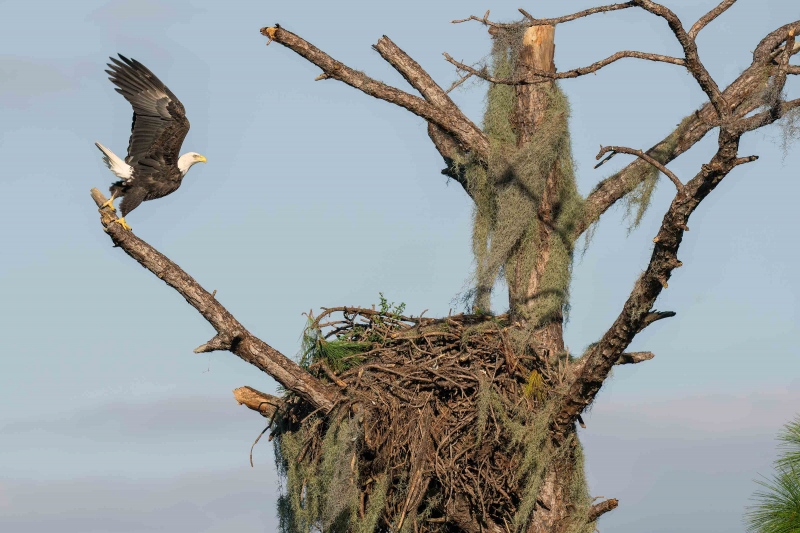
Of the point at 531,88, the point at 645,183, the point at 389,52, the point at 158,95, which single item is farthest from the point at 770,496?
the point at 158,95

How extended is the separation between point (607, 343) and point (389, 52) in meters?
3.79

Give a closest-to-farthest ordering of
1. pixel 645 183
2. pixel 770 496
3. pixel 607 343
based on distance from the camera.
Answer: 1. pixel 607 343
2. pixel 770 496
3. pixel 645 183

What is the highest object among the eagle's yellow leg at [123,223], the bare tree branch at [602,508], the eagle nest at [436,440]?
the eagle's yellow leg at [123,223]

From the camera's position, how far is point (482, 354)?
29.3 feet

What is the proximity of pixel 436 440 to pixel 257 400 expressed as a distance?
2.03m

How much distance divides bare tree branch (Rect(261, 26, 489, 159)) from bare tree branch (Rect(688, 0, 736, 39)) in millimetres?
2520

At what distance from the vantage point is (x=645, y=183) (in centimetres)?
945

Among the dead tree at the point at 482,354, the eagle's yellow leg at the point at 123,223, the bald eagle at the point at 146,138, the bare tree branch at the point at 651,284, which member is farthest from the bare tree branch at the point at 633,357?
the bald eagle at the point at 146,138

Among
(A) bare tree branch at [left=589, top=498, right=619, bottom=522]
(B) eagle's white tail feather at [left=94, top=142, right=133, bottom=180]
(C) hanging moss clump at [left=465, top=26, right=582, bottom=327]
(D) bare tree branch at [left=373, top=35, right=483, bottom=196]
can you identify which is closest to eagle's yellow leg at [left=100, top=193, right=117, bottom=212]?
(B) eagle's white tail feather at [left=94, top=142, right=133, bottom=180]

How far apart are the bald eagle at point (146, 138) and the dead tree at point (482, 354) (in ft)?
2.99

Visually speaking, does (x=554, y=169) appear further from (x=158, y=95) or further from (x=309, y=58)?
(x=158, y=95)

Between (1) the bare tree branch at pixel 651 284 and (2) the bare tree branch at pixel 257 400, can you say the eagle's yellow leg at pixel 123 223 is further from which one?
(1) the bare tree branch at pixel 651 284

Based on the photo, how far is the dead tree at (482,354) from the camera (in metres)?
8.24

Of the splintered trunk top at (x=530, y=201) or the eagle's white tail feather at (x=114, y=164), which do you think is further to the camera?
the eagle's white tail feather at (x=114, y=164)
